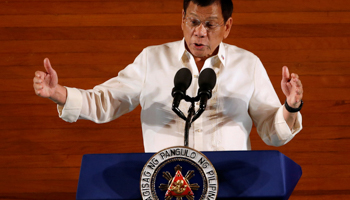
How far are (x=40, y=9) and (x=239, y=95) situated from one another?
1.61 meters

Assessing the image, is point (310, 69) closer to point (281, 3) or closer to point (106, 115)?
point (281, 3)

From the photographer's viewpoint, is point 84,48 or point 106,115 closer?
point 106,115

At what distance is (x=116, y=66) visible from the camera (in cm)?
293

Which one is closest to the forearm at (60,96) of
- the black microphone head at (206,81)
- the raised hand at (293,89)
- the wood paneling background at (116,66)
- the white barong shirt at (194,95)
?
the white barong shirt at (194,95)

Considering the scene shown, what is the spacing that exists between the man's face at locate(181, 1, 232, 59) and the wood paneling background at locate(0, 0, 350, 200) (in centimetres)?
108

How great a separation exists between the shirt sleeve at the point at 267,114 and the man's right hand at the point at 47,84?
2.52 feet

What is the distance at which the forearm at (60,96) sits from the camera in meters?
1.55

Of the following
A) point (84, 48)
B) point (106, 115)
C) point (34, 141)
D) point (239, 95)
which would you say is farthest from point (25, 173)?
point (239, 95)

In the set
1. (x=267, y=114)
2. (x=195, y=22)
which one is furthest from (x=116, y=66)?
(x=267, y=114)

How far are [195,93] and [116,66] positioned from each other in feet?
3.69

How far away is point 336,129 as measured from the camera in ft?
9.32

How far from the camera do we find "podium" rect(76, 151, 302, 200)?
4.00 ft

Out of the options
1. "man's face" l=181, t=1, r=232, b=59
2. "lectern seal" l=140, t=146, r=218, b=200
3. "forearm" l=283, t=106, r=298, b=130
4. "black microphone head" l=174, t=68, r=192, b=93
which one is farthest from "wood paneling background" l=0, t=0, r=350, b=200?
"lectern seal" l=140, t=146, r=218, b=200

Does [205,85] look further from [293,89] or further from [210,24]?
[210,24]
